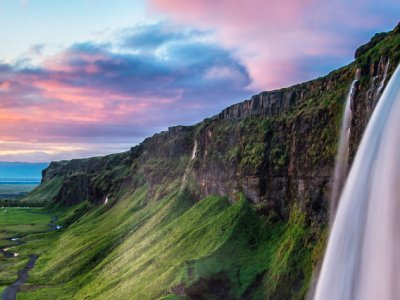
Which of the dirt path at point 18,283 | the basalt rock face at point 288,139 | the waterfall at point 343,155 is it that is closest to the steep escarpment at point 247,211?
the basalt rock face at point 288,139

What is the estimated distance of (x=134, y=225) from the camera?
119 metres

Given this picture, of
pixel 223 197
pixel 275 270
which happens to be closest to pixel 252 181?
pixel 223 197

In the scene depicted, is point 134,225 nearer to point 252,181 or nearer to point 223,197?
point 223,197

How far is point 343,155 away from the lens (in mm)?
48781

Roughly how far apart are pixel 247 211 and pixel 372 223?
1393 inches

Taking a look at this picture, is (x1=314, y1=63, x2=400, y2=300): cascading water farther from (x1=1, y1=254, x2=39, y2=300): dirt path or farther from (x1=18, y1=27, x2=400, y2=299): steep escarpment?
(x1=1, y1=254, x2=39, y2=300): dirt path

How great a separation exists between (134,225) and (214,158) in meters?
36.4

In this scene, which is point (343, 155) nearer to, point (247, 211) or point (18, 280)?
point (247, 211)

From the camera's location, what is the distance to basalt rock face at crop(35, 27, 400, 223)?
47.2 m

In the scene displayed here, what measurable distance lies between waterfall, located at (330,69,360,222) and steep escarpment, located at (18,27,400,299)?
1326 mm

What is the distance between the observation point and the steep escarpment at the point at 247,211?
2023 inches

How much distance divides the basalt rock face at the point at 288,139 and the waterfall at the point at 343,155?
48.5 inches

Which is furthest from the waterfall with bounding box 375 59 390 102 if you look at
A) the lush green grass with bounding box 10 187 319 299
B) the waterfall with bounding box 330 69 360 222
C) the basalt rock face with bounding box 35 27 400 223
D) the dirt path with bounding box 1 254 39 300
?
the dirt path with bounding box 1 254 39 300

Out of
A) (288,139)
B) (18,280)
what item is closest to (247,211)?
(288,139)
